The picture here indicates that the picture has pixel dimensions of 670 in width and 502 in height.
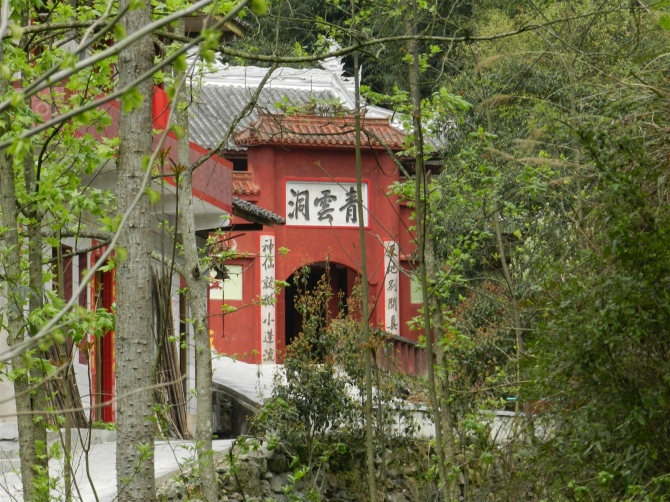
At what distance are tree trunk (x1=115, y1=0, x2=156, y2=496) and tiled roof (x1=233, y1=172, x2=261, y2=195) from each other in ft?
64.6

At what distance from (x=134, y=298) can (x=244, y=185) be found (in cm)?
1997

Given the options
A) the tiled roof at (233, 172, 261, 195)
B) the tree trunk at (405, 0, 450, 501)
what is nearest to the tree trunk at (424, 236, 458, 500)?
the tree trunk at (405, 0, 450, 501)

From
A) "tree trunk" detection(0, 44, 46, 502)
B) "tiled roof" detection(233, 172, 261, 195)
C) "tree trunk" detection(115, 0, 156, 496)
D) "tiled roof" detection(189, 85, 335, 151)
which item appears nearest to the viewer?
"tree trunk" detection(115, 0, 156, 496)

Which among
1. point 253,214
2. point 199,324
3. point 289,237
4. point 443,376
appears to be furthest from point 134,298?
point 289,237

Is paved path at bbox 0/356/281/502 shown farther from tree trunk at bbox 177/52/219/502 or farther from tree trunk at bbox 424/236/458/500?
tree trunk at bbox 424/236/458/500

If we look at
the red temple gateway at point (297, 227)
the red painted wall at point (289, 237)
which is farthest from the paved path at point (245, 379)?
the red temple gateway at point (297, 227)

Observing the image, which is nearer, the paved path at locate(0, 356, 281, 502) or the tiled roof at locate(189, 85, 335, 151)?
the paved path at locate(0, 356, 281, 502)

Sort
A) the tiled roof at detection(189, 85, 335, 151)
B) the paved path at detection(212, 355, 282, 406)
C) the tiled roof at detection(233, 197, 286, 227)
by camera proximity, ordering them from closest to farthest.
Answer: the tiled roof at detection(233, 197, 286, 227) → the paved path at detection(212, 355, 282, 406) → the tiled roof at detection(189, 85, 335, 151)

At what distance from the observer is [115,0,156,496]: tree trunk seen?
5.49 m

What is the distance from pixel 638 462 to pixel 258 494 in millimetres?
6576

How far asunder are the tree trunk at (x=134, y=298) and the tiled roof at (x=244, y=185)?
19.7 meters

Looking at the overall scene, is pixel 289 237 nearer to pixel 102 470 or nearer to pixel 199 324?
pixel 102 470

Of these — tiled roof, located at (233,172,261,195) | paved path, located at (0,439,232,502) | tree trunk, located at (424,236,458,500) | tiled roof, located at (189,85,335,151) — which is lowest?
paved path, located at (0,439,232,502)

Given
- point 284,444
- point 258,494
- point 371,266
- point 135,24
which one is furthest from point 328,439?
point 371,266
